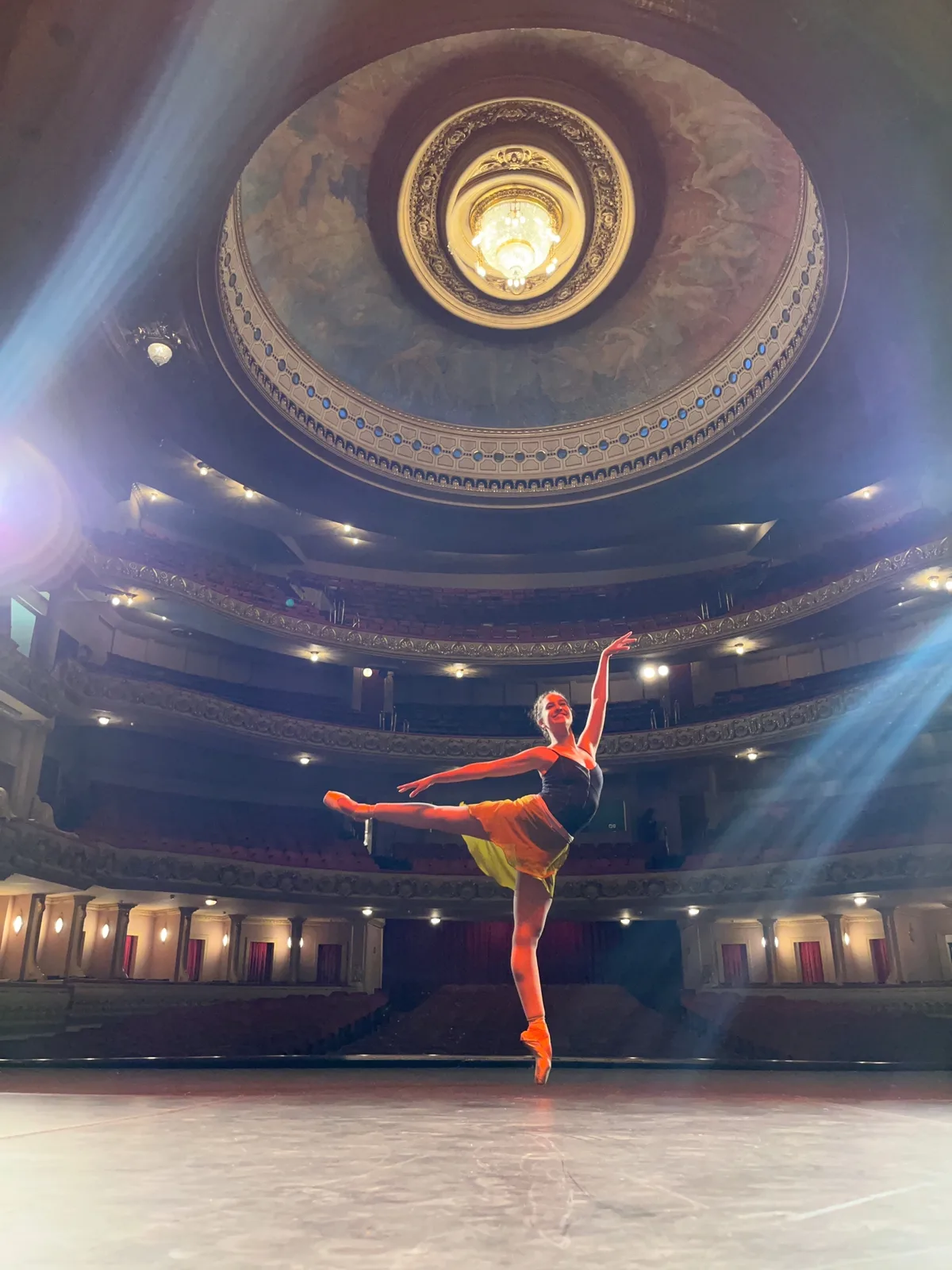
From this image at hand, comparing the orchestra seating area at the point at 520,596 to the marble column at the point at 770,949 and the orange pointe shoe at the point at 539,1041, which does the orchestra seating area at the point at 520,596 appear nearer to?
the marble column at the point at 770,949

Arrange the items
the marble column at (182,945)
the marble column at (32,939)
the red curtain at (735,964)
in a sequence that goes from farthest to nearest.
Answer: the red curtain at (735,964), the marble column at (182,945), the marble column at (32,939)

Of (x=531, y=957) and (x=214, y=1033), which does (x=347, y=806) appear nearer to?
(x=531, y=957)

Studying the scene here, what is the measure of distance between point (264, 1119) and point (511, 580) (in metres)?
26.2

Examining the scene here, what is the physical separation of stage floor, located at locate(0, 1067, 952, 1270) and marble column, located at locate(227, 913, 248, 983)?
729 inches

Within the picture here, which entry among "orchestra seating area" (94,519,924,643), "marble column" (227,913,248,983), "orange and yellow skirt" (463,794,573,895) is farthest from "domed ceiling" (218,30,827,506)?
"orange and yellow skirt" (463,794,573,895)

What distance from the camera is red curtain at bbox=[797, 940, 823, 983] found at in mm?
24250

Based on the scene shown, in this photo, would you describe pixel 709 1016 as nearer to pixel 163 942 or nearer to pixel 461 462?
pixel 163 942

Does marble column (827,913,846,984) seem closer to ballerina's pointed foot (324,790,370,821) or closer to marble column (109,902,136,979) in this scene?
marble column (109,902,136,979)

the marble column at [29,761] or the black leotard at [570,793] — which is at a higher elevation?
the marble column at [29,761]

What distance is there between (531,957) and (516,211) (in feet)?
68.3

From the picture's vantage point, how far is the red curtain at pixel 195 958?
24.2 m

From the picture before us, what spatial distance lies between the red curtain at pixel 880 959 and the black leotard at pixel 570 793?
19.7 meters

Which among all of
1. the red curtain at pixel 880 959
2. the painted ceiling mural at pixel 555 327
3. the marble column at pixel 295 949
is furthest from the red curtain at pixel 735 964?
the painted ceiling mural at pixel 555 327

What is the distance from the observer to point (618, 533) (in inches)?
1123
